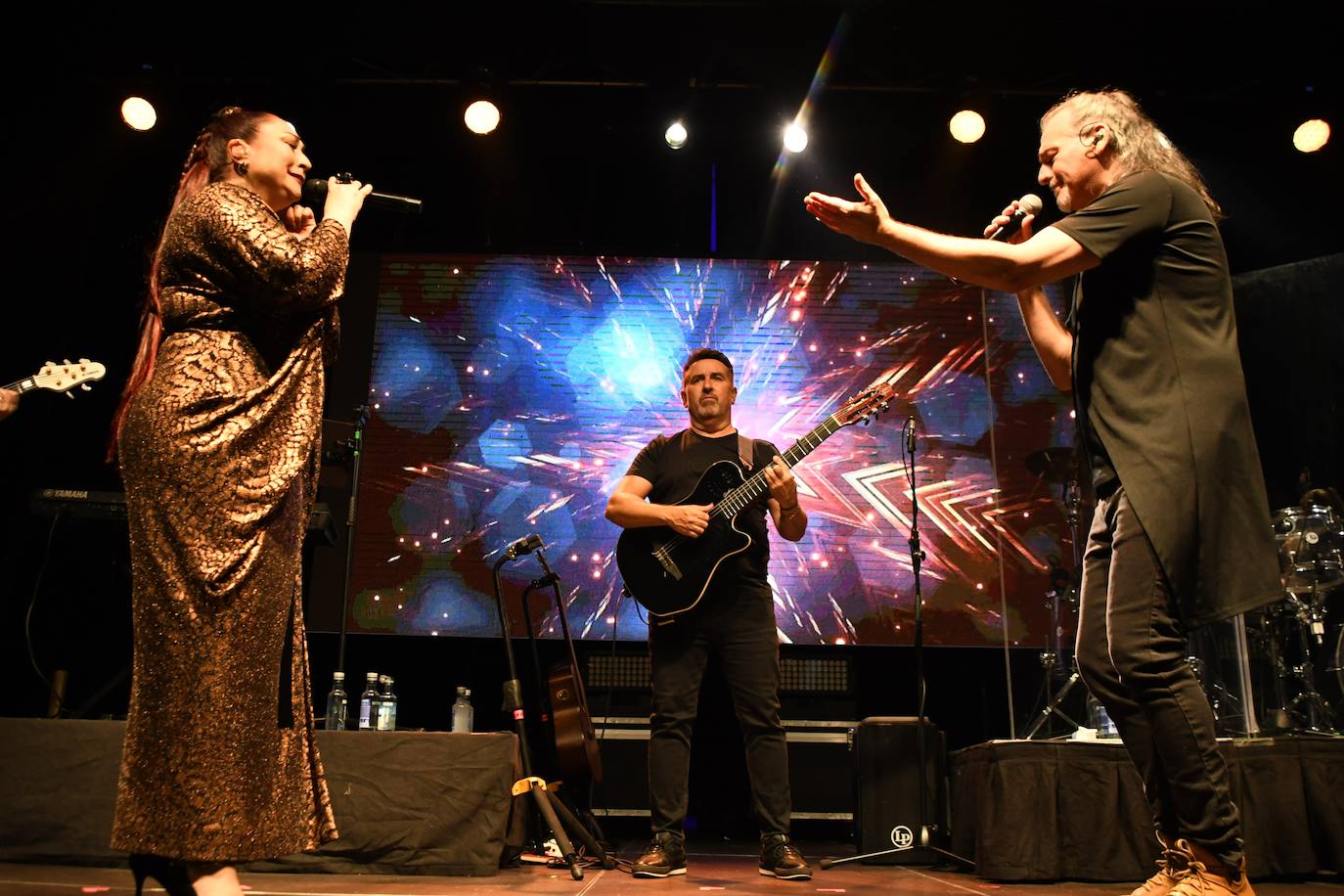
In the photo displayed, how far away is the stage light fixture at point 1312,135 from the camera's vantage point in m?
6.09

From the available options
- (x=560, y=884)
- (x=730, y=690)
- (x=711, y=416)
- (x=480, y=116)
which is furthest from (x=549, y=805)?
(x=480, y=116)

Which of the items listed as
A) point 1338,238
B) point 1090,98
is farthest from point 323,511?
point 1338,238

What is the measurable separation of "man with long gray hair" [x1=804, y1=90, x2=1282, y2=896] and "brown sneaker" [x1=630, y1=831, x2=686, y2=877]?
2.07 meters

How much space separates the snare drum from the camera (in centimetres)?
510

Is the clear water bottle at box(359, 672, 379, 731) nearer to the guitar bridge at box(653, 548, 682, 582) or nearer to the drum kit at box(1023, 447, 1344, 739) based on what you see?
the guitar bridge at box(653, 548, 682, 582)

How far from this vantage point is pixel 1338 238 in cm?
608

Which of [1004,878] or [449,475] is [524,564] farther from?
[1004,878]

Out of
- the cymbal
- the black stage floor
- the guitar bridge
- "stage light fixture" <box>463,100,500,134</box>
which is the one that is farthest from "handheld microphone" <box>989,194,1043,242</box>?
"stage light fixture" <box>463,100,500,134</box>

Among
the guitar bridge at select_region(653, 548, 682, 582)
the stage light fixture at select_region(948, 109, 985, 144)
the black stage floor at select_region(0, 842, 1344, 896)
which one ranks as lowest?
the black stage floor at select_region(0, 842, 1344, 896)

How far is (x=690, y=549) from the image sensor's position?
13.5ft

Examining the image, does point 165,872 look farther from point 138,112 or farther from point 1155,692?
point 138,112

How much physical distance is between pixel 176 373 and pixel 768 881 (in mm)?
2739

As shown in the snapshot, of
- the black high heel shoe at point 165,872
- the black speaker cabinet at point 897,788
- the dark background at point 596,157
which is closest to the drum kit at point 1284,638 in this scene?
the dark background at point 596,157

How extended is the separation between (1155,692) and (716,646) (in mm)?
2299
